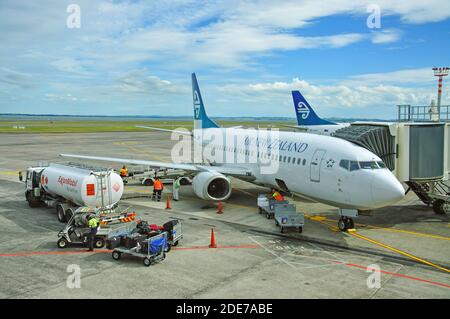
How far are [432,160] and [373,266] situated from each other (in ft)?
32.2

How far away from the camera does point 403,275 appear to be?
14133mm

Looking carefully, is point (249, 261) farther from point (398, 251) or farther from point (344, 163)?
point (344, 163)

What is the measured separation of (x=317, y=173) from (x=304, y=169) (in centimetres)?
108

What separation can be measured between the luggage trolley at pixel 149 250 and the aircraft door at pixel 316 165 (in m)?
8.00

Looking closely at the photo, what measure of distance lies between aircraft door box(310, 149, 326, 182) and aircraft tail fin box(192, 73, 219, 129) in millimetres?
19314

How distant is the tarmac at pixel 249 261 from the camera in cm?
1278

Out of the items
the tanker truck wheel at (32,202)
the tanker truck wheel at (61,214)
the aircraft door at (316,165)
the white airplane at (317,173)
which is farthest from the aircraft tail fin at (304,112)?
the tanker truck wheel at (61,214)

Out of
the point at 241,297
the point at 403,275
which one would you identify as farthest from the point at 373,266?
the point at 241,297

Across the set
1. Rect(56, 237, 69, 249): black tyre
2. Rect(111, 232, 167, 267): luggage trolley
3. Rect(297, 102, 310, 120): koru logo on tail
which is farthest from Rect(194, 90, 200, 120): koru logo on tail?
Rect(111, 232, 167, 267): luggage trolley

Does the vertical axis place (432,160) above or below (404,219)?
above

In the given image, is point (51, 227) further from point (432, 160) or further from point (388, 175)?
point (432, 160)

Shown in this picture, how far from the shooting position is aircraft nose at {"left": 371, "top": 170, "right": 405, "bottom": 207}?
17078 mm

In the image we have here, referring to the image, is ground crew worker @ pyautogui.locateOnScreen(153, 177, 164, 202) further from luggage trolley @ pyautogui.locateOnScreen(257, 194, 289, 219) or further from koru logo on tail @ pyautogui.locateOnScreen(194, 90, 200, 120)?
koru logo on tail @ pyautogui.locateOnScreen(194, 90, 200, 120)

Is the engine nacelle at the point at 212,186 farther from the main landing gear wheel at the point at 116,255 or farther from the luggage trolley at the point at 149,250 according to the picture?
the main landing gear wheel at the point at 116,255
